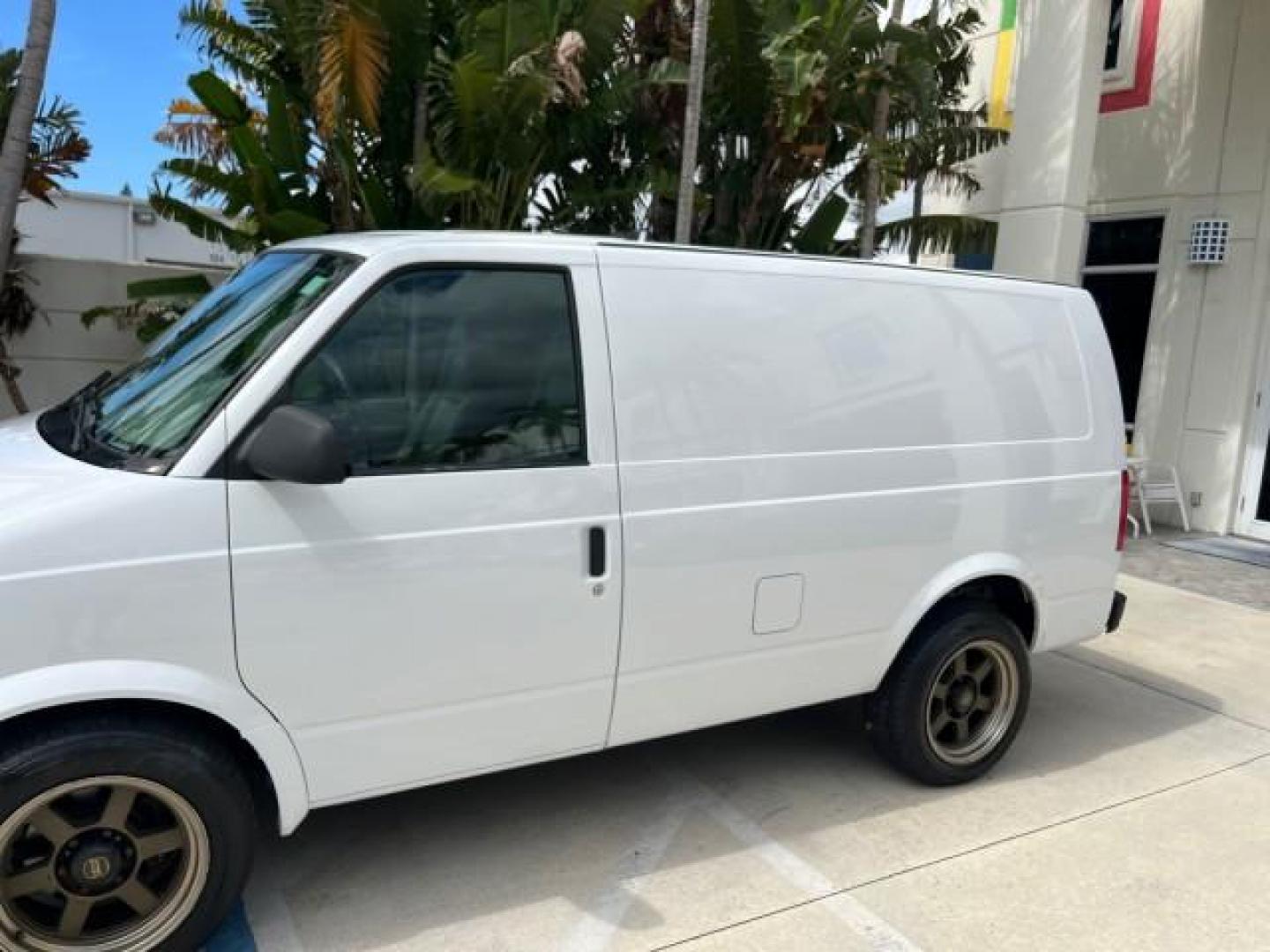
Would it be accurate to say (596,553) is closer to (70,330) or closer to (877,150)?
(877,150)

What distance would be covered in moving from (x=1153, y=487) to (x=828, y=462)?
7829mm

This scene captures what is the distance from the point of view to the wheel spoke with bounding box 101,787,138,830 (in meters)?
2.65

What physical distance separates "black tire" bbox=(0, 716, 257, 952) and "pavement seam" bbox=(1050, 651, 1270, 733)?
4780 millimetres

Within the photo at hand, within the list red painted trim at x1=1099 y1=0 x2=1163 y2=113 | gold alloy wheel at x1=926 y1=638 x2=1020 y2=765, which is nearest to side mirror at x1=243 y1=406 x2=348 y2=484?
gold alloy wheel at x1=926 y1=638 x2=1020 y2=765

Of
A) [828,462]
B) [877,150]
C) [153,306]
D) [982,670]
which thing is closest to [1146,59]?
[877,150]

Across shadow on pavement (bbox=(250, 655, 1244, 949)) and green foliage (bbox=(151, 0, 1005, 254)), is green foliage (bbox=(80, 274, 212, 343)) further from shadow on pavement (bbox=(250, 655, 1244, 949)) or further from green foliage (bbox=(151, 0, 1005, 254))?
shadow on pavement (bbox=(250, 655, 1244, 949))

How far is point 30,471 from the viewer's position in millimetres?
2725

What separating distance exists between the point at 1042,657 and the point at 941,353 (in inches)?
115

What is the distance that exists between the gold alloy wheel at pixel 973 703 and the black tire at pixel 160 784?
8.72 feet

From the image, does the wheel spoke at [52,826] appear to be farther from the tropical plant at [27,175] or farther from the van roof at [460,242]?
the tropical plant at [27,175]

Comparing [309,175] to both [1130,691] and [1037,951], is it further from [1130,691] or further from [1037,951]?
[1037,951]

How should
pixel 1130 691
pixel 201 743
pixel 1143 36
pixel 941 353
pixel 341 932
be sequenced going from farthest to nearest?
1. pixel 1143 36
2. pixel 1130 691
3. pixel 941 353
4. pixel 341 932
5. pixel 201 743

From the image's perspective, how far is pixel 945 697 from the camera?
4.23 metres

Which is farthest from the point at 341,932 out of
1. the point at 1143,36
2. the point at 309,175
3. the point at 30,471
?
the point at 1143,36
